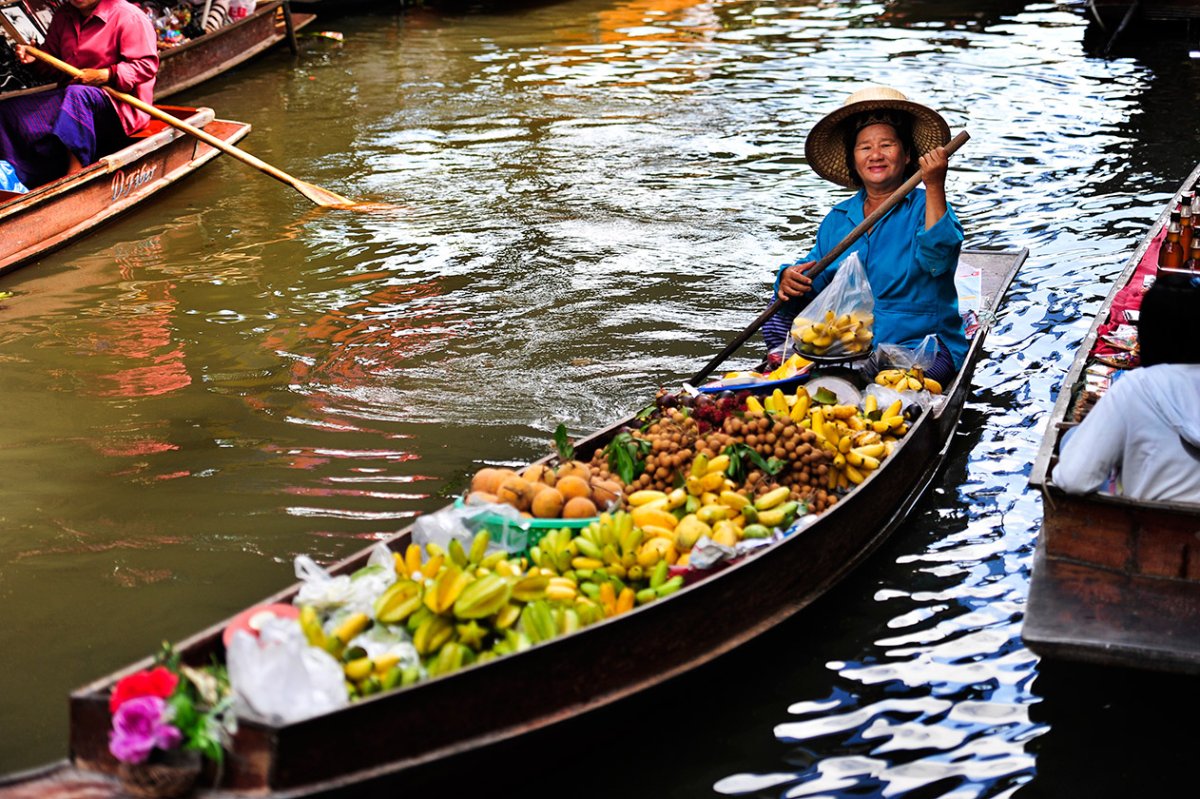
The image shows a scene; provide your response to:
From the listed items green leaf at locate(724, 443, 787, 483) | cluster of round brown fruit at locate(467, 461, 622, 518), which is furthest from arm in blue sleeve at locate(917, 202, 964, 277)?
cluster of round brown fruit at locate(467, 461, 622, 518)

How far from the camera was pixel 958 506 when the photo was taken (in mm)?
4707

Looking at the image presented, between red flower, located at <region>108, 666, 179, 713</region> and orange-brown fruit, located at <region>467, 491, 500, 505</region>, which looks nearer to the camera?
red flower, located at <region>108, 666, 179, 713</region>

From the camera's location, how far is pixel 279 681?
268 centimetres

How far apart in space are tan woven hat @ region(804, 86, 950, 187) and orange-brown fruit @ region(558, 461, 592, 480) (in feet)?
6.05

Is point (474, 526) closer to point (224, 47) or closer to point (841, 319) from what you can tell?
point (841, 319)

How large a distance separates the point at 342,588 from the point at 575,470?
95cm

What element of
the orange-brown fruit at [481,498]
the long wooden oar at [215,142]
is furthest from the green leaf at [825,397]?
the long wooden oar at [215,142]

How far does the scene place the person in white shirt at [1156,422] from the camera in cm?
326

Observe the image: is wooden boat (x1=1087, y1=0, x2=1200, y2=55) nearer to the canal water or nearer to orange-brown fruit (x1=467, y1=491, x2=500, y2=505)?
the canal water

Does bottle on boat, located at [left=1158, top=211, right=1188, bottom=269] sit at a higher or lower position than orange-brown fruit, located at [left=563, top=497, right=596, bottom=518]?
higher

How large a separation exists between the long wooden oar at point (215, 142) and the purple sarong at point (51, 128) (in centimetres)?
14

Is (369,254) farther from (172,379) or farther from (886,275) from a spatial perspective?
(886,275)

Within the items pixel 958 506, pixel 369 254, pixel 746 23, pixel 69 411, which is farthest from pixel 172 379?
pixel 746 23

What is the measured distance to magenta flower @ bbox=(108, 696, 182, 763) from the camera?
8.47ft
